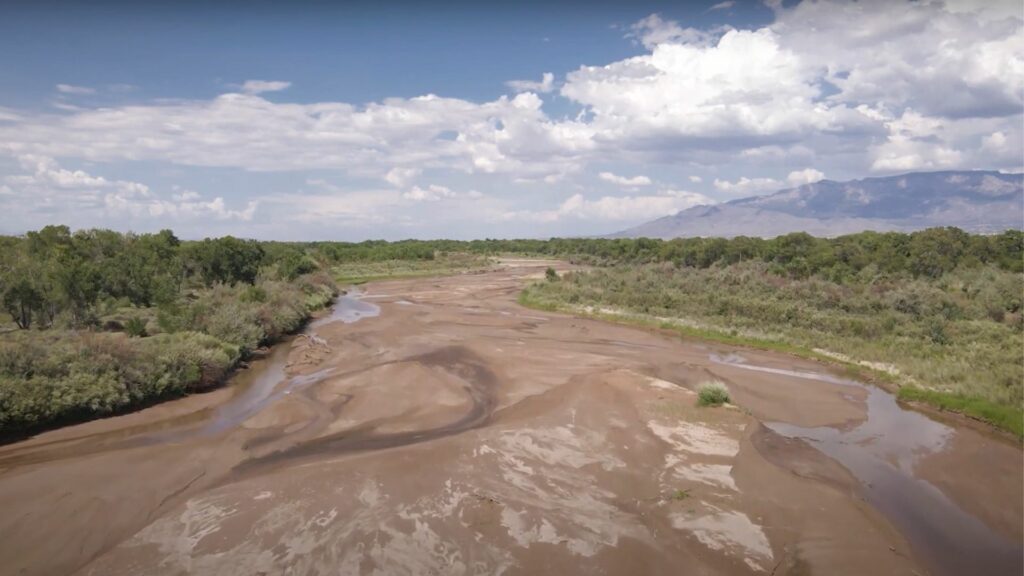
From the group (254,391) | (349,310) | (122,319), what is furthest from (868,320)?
(122,319)

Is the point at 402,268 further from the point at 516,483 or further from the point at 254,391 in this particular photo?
the point at 516,483

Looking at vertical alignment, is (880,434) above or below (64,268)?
below

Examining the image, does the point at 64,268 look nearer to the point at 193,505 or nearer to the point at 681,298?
the point at 193,505

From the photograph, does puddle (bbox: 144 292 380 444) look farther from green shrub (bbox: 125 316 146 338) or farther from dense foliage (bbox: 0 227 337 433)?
green shrub (bbox: 125 316 146 338)

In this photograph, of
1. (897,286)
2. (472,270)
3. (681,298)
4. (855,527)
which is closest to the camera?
(855,527)

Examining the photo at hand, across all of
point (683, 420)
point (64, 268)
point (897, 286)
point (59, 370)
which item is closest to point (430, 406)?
point (683, 420)

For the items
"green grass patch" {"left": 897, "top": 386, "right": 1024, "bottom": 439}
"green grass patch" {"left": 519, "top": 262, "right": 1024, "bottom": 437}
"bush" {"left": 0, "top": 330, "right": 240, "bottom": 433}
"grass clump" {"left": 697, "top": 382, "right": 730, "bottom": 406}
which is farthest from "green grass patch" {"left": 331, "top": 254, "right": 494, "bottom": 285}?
"green grass patch" {"left": 897, "top": 386, "right": 1024, "bottom": 439}

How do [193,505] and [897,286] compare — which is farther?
[897,286]
